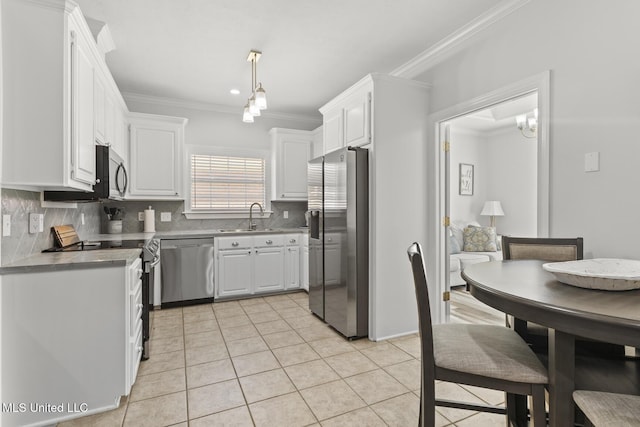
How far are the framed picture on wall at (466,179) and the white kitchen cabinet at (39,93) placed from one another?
18.3 ft

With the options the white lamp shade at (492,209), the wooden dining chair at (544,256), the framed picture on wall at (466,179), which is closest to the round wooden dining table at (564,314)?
the wooden dining chair at (544,256)

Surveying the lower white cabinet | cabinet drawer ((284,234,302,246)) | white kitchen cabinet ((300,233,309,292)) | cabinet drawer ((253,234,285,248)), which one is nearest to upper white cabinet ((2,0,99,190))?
the lower white cabinet

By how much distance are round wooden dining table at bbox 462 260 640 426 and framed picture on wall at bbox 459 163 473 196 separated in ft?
15.8

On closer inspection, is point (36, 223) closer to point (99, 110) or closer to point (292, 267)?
point (99, 110)

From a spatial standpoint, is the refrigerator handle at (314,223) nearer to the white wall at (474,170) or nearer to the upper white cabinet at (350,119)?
the upper white cabinet at (350,119)

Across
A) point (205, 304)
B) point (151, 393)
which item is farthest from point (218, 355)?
point (205, 304)

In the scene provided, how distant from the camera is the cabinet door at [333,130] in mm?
3477

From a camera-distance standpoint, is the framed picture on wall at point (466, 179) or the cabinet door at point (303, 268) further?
the framed picture on wall at point (466, 179)

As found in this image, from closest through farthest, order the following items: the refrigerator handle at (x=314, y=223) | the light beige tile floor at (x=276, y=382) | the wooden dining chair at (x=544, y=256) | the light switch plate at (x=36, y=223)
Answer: the wooden dining chair at (x=544, y=256), the light beige tile floor at (x=276, y=382), the light switch plate at (x=36, y=223), the refrigerator handle at (x=314, y=223)

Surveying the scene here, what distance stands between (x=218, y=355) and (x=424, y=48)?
331cm

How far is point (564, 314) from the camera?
985mm

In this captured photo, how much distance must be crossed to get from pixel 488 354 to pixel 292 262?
3.45 m

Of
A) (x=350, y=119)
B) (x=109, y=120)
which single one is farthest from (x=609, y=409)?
(x=109, y=120)

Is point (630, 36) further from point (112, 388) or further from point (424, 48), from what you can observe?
point (112, 388)
